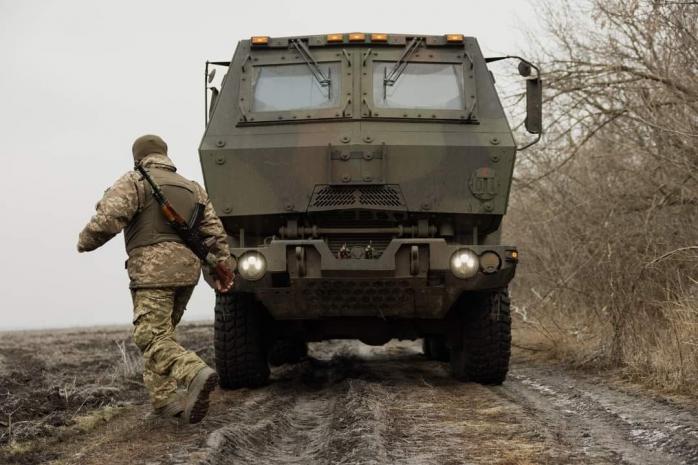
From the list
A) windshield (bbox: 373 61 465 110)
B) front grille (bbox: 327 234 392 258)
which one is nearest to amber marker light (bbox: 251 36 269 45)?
windshield (bbox: 373 61 465 110)

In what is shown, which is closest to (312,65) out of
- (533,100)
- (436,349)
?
(533,100)

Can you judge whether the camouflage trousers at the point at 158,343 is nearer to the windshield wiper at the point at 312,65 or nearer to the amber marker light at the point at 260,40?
the windshield wiper at the point at 312,65

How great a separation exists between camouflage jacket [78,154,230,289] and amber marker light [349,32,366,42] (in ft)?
8.29

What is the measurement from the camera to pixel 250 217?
6.97m

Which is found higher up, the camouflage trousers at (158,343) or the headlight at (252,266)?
the headlight at (252,266)

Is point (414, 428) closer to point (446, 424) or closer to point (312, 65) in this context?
point (446, 424)

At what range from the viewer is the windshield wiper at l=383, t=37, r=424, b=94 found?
7.27m

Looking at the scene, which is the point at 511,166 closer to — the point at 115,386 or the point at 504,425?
the point at 504,425

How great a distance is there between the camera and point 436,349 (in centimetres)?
993

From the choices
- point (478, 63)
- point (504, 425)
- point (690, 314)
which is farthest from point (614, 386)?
point (478, 63)

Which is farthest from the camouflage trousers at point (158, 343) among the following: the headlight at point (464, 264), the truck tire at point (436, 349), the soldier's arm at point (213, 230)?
the truck tire at point (436, 349)

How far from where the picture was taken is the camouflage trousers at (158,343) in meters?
5.33

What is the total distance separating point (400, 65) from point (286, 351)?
3.14 meters

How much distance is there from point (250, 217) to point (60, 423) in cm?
201
